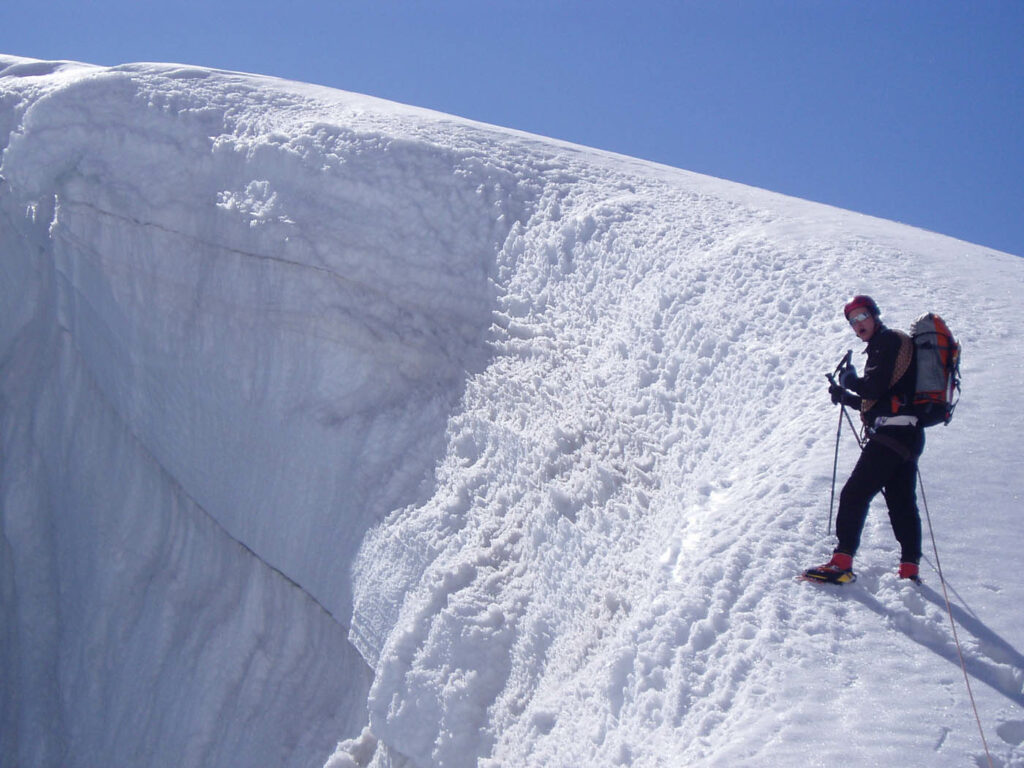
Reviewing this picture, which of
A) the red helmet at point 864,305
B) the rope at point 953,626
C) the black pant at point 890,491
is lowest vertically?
the rope at point 953,626

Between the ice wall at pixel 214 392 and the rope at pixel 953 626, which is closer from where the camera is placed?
the rope at pixel 953 626

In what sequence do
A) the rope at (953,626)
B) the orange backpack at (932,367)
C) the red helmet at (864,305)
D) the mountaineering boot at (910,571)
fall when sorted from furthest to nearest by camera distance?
the red helmet at (864,305) < the orange backpack at (932,367) < the mountaineering boot at (910,571) < the rope at (953,626)

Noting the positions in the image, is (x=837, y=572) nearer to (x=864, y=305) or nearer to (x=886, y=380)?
(x=886, y=380)

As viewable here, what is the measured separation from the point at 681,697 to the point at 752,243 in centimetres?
414

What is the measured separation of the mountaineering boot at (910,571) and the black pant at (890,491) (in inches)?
0.9

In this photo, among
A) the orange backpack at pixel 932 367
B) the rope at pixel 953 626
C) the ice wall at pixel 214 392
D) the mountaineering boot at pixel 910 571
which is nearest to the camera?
the rope at pixel 953 626

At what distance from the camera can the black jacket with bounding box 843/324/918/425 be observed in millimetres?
4270

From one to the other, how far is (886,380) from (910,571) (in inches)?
34.3

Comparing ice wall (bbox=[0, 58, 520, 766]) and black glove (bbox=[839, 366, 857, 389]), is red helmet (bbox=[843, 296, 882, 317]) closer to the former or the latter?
black glove (bbox=[839, 366, 857, 389])

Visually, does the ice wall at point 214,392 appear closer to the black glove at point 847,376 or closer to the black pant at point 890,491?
the black glove at point 847,376

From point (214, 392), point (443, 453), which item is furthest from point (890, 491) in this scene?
point (214, 392)

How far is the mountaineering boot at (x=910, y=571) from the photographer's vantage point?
414 centimetres

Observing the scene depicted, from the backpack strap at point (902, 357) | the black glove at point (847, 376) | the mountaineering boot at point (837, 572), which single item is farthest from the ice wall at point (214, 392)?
the backpack strap at point (902, 357)

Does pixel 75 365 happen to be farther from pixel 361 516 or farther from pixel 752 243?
pixel 752 243
